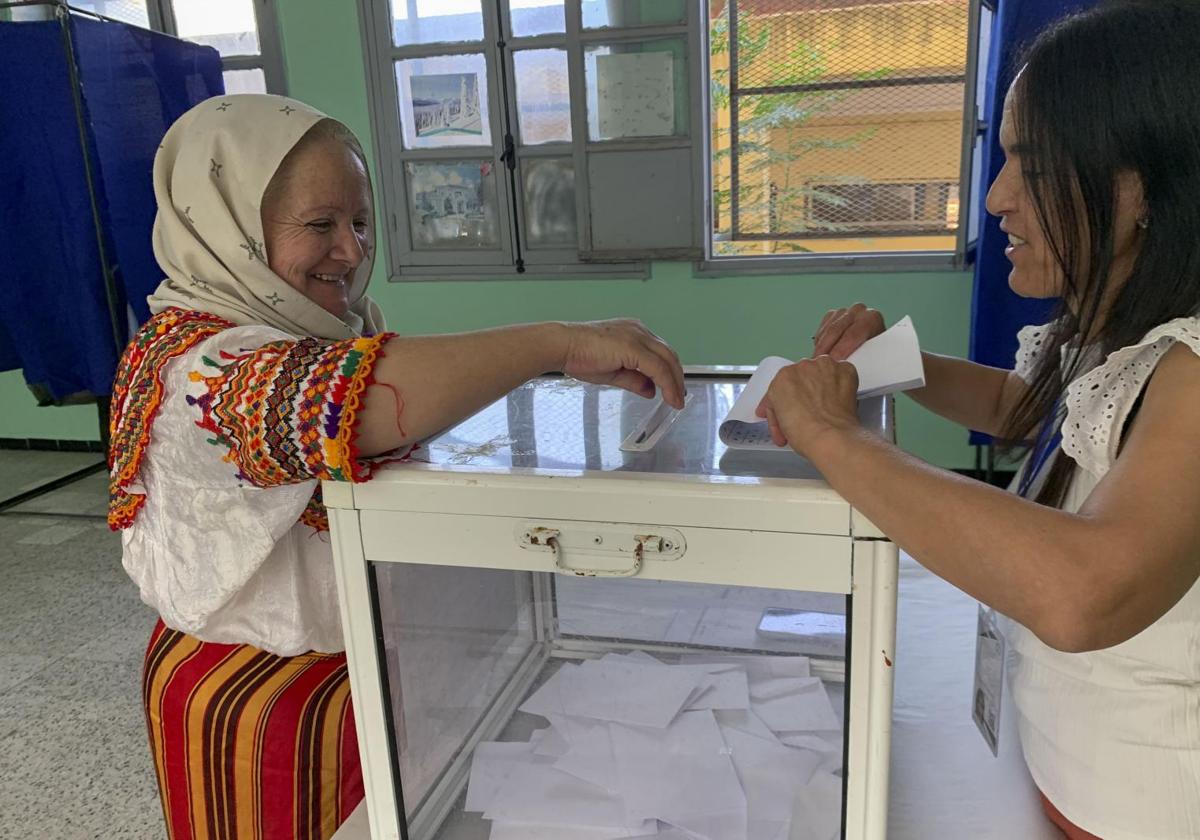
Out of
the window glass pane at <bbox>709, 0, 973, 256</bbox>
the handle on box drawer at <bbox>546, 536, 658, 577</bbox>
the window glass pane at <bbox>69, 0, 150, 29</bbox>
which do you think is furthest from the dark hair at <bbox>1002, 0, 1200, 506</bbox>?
the window glass pane at <bbox>69, 0, 150, 29</bbox>

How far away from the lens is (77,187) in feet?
8.59

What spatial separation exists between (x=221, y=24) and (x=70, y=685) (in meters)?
2.76

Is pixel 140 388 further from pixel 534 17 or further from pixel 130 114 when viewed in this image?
pixel 534 17

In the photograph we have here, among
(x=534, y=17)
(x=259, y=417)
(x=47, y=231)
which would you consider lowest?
(x=259, y=417)

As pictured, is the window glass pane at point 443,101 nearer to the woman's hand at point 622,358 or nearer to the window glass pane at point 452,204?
the window glass pane at point 452,204

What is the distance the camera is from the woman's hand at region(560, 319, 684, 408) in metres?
0.81

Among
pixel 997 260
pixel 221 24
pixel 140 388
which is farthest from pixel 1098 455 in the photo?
pixel 221 24

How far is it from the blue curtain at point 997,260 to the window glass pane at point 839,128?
29 centimetres

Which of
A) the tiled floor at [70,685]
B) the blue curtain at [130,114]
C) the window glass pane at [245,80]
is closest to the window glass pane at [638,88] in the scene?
the blue curtain at [130,114]

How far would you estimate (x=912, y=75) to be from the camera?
3.01m

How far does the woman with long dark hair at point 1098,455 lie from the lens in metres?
0.59

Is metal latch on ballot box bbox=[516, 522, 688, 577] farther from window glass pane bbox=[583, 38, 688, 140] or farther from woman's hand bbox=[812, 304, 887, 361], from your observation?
window glass pane bbox=[583, 38, 688, 140]

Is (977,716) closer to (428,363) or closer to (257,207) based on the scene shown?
(428,363)

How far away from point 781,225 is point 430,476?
2.80m
